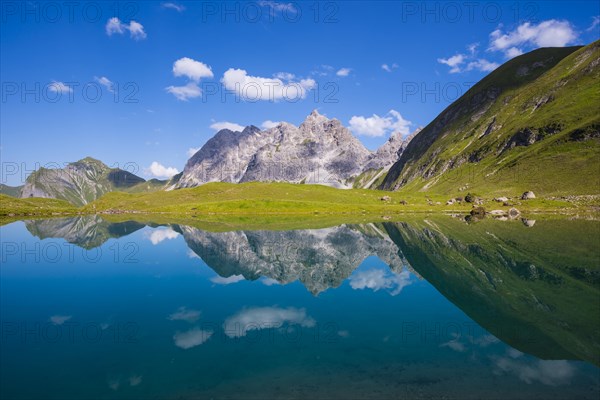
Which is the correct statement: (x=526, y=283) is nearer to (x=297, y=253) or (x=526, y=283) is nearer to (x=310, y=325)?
(x=310, y=325)

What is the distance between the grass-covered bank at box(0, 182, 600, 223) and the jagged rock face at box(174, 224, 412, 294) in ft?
126

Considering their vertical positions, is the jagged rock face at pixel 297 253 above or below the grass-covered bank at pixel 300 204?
below

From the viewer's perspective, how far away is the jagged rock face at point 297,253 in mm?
→ 40469

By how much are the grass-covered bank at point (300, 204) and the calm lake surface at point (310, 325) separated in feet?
224

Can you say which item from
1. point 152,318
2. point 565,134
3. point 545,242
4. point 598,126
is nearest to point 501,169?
point 565,134

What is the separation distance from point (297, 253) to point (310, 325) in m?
27.8

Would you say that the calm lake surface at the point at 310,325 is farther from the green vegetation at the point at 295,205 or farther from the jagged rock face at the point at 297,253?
the green vegetation at the point at 295,205

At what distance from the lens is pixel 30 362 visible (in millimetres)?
18547

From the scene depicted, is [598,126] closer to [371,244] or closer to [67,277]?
[371,244]

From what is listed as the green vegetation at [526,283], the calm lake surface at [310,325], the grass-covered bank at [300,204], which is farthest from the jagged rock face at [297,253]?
the grass-covered bank at [300,204]

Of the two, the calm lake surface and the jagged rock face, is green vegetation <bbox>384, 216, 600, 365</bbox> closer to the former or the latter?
the calm lake surface

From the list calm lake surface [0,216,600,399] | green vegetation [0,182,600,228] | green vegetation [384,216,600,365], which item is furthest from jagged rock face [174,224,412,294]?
green vegetation [0,182,600,228]

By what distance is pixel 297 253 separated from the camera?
51.7m

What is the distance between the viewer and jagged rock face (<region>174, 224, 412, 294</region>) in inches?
1593
